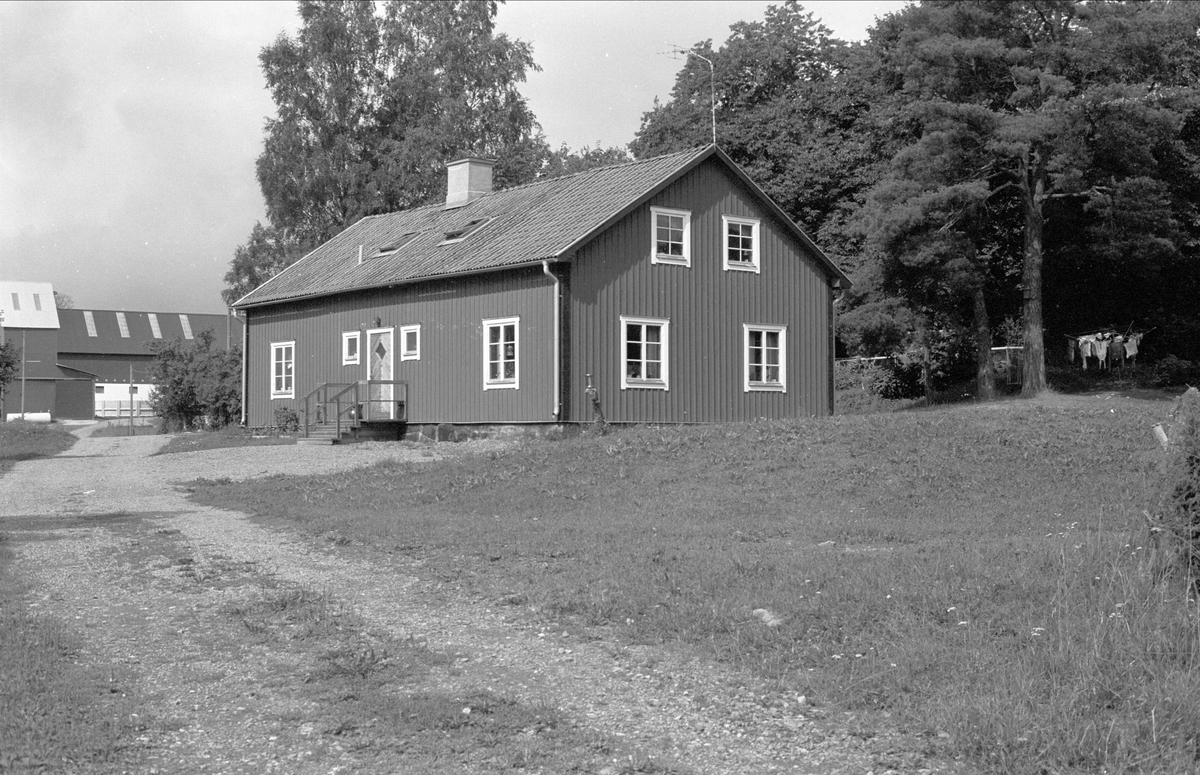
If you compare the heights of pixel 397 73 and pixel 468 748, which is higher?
pixel 397 73

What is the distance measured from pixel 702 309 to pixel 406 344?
7.38 meters

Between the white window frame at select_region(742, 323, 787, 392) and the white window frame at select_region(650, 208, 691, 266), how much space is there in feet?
7.66

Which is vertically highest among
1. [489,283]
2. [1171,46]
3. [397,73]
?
[397,73]

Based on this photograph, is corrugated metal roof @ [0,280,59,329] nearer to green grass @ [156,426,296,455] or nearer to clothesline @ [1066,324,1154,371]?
green grass @ [156,426,296,455]

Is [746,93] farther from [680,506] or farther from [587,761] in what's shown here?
[587,761]

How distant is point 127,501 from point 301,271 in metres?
19.0

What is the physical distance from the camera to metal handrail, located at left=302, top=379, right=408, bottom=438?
30.4m

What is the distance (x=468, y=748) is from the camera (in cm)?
609

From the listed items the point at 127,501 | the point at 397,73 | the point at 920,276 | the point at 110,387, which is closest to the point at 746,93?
the point at 397,73

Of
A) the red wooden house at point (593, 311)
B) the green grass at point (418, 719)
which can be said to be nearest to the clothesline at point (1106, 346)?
the red wooden house at point (593, 311)

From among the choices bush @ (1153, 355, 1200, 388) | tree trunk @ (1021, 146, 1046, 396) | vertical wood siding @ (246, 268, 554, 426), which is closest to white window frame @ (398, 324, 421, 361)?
vertical wood siding @ (246, 268, 554, 426)

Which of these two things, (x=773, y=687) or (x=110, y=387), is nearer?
(x=773, y=687)

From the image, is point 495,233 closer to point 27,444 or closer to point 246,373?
point 246,373

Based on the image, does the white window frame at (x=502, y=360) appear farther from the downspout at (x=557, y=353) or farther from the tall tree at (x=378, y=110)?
the tall tree at (x=378, y=110)
